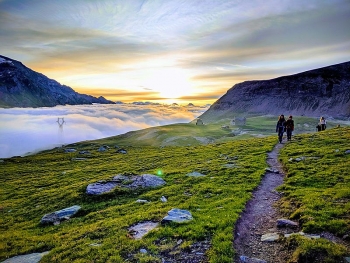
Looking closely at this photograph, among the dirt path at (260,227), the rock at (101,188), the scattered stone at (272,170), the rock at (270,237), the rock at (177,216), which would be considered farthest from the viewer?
the scattered stone at (272,170)

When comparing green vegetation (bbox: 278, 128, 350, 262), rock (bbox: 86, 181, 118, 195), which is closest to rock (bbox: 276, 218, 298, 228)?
green vegetation (bbox: 278, 128, 350, 262)

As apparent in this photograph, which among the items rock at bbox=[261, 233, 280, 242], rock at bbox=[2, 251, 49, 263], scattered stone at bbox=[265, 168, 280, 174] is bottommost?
rock at bbox=[2, 251, 49, 263]

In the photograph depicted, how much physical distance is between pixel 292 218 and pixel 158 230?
804cm

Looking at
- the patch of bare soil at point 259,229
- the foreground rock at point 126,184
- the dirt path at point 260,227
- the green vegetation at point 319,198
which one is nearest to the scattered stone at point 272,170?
the green vegetation at point 319,198

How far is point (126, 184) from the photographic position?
2562 cm

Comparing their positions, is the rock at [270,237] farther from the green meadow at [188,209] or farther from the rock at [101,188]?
the rock at [101,188]

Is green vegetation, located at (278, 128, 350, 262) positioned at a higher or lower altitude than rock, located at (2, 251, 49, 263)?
higher

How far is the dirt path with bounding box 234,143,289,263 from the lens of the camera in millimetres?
11500

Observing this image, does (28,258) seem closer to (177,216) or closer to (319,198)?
(177,216)

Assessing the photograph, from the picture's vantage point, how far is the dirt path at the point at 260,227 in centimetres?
1150

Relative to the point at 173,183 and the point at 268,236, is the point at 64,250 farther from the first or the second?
the point at 173,183

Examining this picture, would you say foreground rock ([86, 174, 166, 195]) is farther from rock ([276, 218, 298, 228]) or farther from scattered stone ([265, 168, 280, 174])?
rock ([276, 218, 298, 228])

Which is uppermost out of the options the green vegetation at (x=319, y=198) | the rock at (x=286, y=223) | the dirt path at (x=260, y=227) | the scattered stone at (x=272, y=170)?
the green vegetation at (x=319, y=198)

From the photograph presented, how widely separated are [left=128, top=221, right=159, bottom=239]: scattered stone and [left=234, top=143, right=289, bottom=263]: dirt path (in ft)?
16.6
